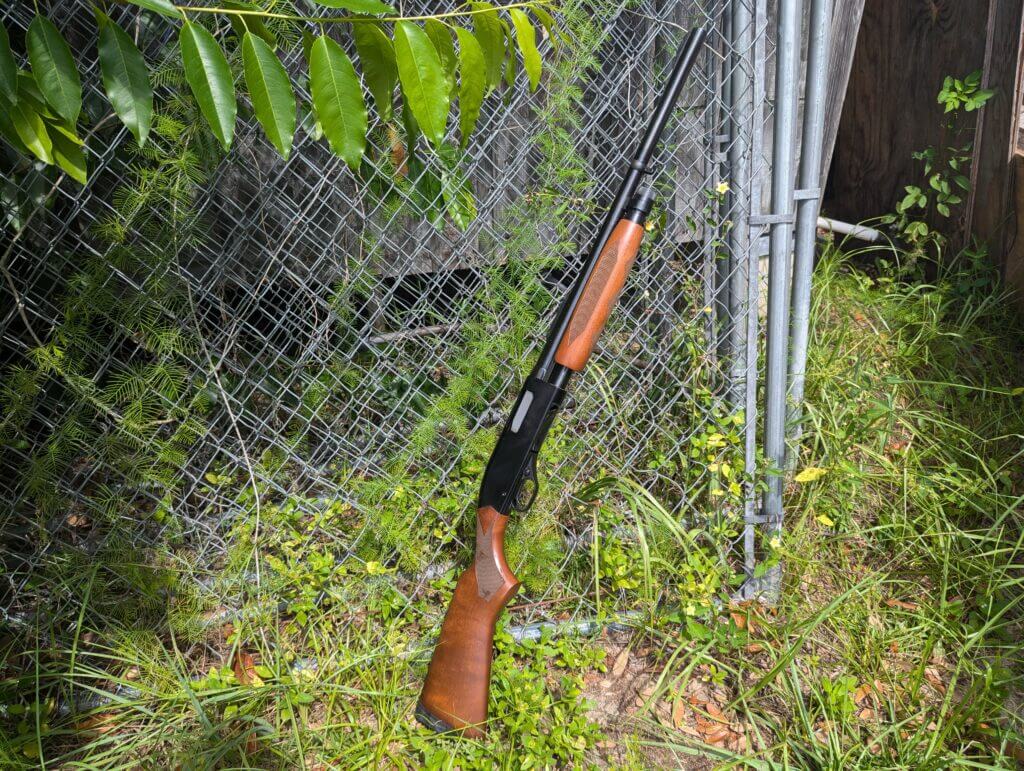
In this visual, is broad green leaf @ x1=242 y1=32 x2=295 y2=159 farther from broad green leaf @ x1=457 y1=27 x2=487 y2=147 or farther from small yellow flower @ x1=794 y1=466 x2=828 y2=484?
small yellow flower @ x1=794 y1=466 x2=828 y2=484

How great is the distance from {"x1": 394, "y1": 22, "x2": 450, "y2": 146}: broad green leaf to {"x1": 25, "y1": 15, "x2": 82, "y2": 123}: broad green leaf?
1.64 feet

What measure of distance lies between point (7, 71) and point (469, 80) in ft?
2.27

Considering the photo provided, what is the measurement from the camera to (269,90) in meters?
1.15

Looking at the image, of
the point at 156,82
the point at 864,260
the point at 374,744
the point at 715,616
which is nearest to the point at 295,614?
the point at 374,744

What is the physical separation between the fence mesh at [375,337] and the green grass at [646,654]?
10 cm

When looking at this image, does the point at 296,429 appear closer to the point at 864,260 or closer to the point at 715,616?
the point at 715,616

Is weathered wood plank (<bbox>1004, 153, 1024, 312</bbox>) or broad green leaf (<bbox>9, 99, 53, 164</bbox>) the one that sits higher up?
weathered wood plank (<bbox>1004, 153, 1024, 312</bbox>)

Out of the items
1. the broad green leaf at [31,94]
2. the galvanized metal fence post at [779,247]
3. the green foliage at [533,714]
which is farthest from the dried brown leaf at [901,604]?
the broad green leaf at [31,94]

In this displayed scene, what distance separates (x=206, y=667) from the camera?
234 cm

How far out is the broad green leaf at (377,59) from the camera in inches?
49.5

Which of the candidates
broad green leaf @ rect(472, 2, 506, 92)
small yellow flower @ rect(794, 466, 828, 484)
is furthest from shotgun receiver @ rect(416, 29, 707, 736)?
small yellow flower @ rect(794, 466, 828, 484)

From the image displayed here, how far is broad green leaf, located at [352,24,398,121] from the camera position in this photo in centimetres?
126

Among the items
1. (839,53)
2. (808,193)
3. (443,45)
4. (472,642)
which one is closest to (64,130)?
(443,45)

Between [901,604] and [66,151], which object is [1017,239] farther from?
[66,151]
